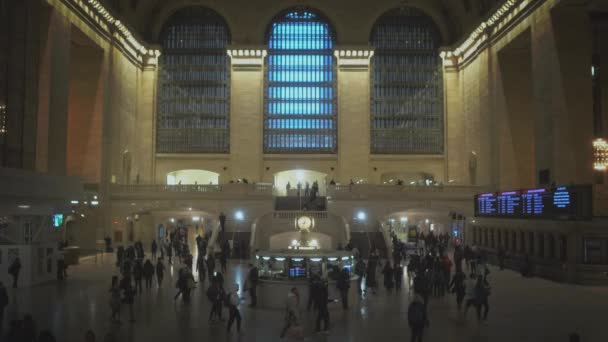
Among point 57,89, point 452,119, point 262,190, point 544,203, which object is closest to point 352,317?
point 544,203

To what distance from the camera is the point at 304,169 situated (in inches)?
1636

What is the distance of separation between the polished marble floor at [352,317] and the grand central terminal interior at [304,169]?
0.11 meters

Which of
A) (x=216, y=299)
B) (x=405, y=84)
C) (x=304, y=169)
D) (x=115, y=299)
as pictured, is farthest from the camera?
(x=405, y=84)

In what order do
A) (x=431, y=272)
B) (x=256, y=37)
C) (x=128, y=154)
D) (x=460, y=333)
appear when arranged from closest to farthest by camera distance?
1. (x=460, y=333)
2. (x=431, y=272)
3. (x=128, y=154)
4. (x=256, y=37)

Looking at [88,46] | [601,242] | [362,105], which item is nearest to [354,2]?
[362,105]

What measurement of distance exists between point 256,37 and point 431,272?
2770 cm

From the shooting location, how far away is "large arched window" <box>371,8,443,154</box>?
42.0 m

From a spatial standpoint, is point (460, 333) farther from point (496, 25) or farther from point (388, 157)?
point (388, 157)

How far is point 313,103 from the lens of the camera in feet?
137

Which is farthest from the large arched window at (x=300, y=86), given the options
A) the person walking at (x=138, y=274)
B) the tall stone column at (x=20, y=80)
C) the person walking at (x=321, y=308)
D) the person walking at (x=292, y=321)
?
the person walking at (x=292, y=321)

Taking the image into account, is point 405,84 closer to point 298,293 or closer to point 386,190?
point 386,190

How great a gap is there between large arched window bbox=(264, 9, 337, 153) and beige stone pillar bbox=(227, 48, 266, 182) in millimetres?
925

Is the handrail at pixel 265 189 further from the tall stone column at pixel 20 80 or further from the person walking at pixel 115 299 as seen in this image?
the person walking at pixel 115 299

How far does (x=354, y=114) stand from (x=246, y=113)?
289 inches
